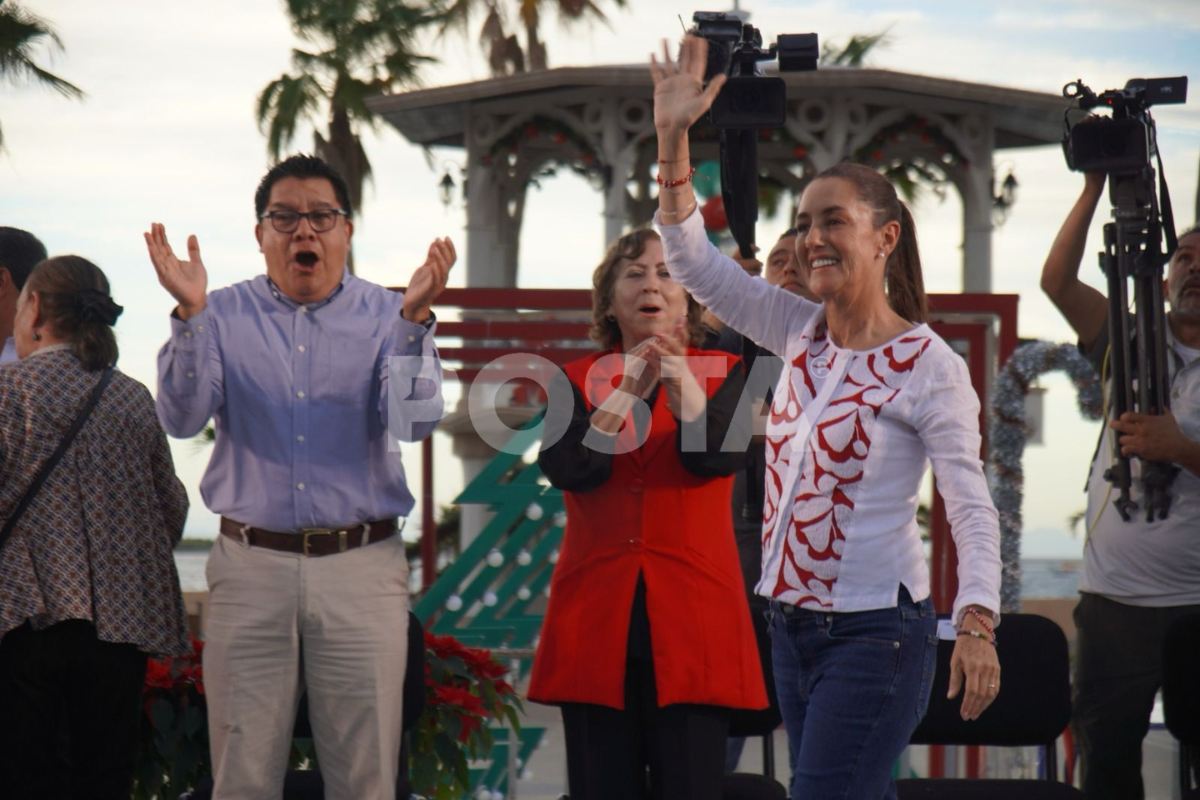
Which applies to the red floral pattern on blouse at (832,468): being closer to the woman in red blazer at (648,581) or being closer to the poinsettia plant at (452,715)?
the woman in red blazer at (648,581)

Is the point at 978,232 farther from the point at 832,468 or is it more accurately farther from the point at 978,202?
the point at 832,468

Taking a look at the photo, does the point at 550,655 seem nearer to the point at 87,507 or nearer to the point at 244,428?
the point at 244,428

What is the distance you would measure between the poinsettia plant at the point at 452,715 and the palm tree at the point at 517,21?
1612 cm

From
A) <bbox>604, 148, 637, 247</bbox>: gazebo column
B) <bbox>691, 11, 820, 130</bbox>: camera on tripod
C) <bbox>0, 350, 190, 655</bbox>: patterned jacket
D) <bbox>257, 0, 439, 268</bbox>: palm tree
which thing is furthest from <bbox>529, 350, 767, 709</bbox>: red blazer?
<bbox>257, 0, 439, 268</bbox>: palm tree

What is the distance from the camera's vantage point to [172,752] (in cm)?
365

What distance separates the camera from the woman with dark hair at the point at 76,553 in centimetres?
333

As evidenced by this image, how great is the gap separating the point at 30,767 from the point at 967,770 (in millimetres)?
3632

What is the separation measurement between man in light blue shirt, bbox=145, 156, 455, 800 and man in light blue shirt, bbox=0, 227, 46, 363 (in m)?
1.00

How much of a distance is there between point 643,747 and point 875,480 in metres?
0.93

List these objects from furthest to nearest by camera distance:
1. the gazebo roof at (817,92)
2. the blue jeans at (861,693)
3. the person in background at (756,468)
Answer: the gazebo roof at (817,92)
the person in background at (756,468)
the blue jeans at (861,693)

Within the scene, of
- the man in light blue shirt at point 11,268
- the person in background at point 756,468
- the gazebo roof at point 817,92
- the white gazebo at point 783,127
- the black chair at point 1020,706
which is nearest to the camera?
the person in background at point 756,468

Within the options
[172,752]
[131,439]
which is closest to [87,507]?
[131,439]

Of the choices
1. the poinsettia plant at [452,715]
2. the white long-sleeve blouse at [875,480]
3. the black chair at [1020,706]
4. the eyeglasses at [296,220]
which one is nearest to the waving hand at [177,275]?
the eyeglasses at [296,220]

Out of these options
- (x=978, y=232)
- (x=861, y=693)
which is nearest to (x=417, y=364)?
(x=861, y=693)
